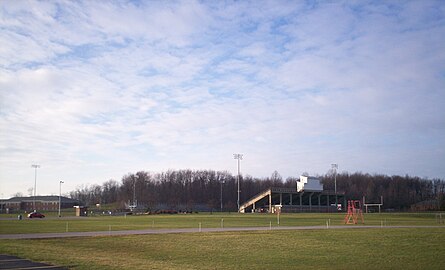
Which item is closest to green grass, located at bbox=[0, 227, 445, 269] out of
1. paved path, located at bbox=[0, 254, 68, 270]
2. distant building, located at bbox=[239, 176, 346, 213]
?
paved path, located at bbox=[0, 254, 68, 270]

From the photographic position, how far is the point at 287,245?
29.2 meters

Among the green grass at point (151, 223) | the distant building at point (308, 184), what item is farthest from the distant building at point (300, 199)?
the green grass at point (151, 223)

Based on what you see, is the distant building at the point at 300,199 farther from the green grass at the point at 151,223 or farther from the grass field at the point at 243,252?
the grass field at the point at 243,252

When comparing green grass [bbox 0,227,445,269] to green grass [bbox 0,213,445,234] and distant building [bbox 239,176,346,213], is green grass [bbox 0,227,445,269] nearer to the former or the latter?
green grass [bbox 0,213,445,234]

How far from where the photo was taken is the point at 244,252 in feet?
84.1

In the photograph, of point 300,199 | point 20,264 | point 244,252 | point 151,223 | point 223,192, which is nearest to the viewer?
point 20,264

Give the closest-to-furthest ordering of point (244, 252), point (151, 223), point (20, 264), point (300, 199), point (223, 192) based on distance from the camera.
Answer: point (20, 264), point (244, 252), point (151, 223), point (300, 199), point (223, 192)

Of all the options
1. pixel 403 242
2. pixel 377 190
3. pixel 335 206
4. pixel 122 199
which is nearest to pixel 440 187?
pixel 377 190

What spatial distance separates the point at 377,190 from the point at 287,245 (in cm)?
17042

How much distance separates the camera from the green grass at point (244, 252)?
20531 mm

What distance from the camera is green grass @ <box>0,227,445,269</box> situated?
20.5 m

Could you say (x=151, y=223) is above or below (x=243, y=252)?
below

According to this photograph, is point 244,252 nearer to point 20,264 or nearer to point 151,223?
point 20,264

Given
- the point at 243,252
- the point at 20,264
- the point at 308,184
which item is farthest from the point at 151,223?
the point at 308,184
